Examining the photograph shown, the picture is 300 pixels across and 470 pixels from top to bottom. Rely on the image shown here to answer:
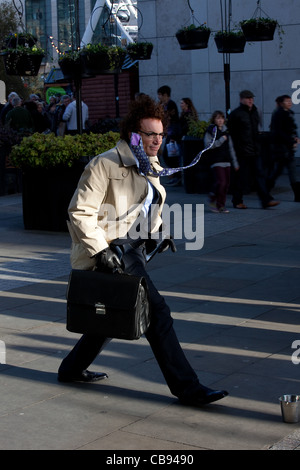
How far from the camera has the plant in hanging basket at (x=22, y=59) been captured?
1406 cm

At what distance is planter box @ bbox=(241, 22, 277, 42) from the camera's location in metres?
15.5

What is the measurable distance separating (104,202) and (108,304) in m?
0.64

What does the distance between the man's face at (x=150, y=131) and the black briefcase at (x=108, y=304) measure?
815 mm

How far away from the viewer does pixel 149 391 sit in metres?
5.55

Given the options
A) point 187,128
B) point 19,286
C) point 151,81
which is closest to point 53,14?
point 151,81

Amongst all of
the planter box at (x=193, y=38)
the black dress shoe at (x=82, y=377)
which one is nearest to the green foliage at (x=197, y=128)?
the planter box at (x=193, y=38)

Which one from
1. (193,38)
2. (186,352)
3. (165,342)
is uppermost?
(193,38)

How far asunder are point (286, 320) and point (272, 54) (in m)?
13.1

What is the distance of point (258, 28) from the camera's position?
15531mm

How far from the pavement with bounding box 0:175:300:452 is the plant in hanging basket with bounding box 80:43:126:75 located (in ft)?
11.3

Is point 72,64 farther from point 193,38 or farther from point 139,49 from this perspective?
point 139,49

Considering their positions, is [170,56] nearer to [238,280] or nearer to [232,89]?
[232,89]

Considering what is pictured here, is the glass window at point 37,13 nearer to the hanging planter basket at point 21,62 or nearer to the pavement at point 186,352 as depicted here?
the hanging planter basket at point 21,62

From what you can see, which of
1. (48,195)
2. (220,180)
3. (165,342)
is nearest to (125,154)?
(165,342)
